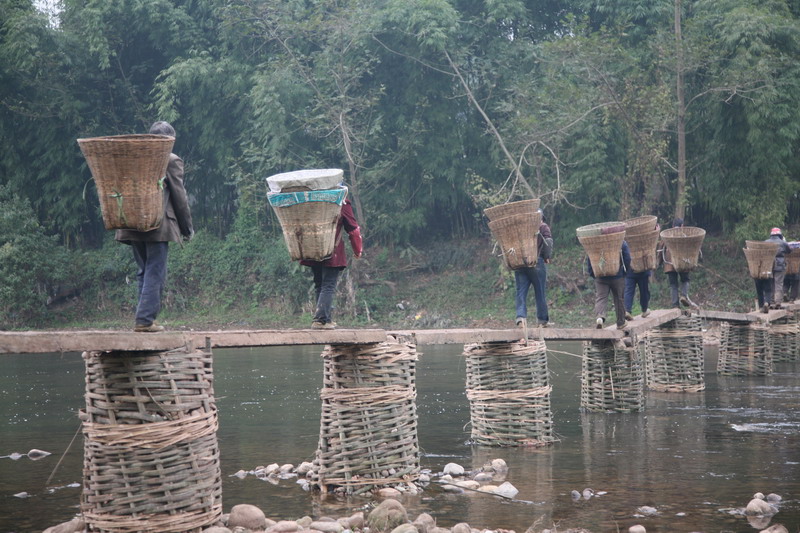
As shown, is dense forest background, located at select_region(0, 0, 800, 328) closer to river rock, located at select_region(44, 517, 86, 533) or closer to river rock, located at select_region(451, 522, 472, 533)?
river rock, located at select_region(451, 522, 472, 533)

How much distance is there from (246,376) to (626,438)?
9.91 m

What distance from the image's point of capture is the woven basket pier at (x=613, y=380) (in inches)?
530

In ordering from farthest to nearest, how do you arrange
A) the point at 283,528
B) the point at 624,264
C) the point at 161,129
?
the point at 624,264 < the point at 161,129 < the point at 283,528

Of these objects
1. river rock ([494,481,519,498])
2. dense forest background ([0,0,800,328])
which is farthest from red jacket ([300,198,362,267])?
dense forest background ([0,0,800,328])

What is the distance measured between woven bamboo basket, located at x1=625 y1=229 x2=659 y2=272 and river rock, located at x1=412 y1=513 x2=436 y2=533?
7.85 metres

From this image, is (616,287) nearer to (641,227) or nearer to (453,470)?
(641,227)

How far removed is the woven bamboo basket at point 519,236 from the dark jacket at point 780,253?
10184 millimetres

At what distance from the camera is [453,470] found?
9.45 metres

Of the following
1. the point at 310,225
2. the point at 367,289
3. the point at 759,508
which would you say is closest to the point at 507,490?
the point at 759,508

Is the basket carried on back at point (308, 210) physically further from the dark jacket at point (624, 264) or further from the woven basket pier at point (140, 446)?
the dark jacket at point (624, 264)

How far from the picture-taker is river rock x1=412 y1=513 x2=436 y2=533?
6.89 metres

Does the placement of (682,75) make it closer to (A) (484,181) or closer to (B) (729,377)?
(A) (484,181)

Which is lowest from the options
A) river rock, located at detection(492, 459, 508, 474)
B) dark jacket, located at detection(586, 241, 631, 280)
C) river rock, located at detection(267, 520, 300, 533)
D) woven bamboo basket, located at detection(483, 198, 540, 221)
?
river rock, located at detection(492, 459, 508, 474)

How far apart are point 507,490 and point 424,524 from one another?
71.9 inches
